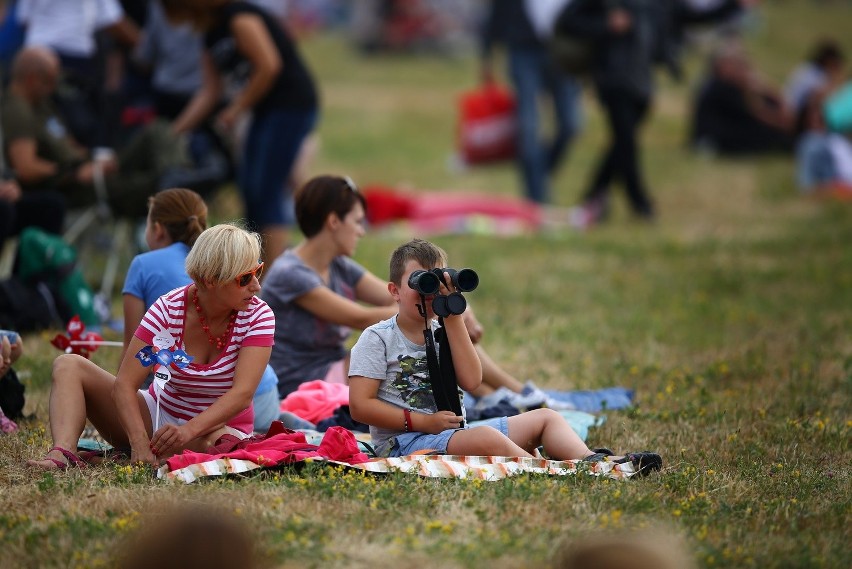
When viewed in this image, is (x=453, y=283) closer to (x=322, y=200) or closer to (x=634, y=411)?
(x=322, y=200)

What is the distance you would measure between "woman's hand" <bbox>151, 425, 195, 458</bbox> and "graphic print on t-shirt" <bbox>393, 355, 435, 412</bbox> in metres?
0.87

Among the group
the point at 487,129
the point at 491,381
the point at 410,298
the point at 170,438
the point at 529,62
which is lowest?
the point at 487,129

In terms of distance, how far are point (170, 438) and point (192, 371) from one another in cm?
30

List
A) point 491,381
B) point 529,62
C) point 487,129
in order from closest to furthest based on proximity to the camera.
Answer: point 491,381
point 529,62
point 487,129

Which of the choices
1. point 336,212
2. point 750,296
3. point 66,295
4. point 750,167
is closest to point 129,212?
point 66,295

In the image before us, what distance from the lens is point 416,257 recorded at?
4996mm

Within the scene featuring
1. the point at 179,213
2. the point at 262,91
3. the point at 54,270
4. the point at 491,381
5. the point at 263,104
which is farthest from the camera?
the point at 263,104

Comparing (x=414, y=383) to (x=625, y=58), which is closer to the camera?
(x=414, y=383)

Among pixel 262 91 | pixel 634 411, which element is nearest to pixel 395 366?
pixel 634 411

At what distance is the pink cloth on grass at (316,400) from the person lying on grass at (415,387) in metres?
0.83

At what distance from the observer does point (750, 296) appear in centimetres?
932

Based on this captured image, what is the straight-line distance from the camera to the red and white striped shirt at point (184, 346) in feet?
16.0

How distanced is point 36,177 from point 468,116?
27.0ft

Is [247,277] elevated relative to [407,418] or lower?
elevated
